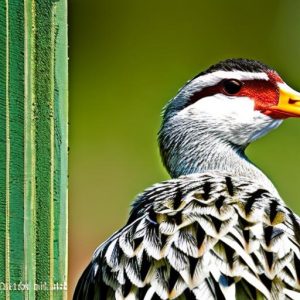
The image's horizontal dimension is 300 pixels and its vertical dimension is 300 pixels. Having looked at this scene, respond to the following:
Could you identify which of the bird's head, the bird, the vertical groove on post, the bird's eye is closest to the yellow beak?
the bird's head

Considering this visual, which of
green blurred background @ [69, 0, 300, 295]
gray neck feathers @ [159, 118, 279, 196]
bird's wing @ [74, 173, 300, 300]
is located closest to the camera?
bird's wing @ [74, 173, 300, 300]

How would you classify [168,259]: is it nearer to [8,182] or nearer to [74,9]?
[8,182]

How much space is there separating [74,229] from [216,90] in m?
1.16

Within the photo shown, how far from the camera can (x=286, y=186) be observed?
5.71 meters

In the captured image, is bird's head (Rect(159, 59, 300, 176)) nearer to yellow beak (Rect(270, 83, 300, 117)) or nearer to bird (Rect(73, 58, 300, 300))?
yellow beak (Rect(270, 83, 300, 117))

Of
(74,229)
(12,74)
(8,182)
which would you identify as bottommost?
(74,229)

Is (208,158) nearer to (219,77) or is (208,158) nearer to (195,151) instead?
(195,151)

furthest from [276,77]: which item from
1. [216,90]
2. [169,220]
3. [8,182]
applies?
[8,182]

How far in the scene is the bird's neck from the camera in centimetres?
504

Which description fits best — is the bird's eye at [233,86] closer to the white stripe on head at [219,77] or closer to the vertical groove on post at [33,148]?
the white stripe on head at [219,77]

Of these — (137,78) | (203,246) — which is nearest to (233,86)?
(137,78)

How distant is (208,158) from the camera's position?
16.6 feet

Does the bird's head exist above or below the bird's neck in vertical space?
above

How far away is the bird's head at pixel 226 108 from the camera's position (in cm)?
496
